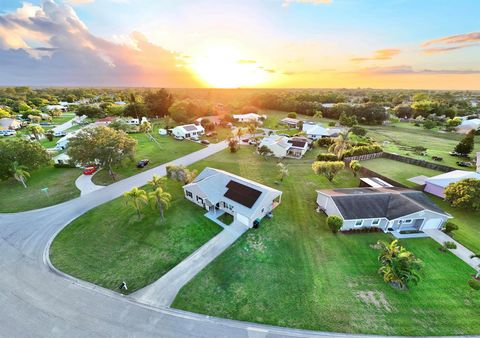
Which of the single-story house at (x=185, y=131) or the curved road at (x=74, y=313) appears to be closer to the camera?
the curved road at (x=74, y=313)

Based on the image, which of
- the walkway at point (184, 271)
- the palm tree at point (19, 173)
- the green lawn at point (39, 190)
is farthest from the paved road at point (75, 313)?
the palm tree at point (19, 173)

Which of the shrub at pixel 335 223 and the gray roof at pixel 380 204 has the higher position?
the gray roof at pixel 380 204

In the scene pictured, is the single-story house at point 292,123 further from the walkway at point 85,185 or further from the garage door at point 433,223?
the walkway at point 85,185

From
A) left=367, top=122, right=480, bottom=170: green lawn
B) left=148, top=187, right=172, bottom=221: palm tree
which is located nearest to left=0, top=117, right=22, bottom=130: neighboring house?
left=148, top=187, right=172, bottom=221: palm tree

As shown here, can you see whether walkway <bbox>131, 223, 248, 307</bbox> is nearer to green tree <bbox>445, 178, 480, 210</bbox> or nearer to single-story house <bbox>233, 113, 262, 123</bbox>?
green tree <bbox>445, 178, 480, 210</bbox>

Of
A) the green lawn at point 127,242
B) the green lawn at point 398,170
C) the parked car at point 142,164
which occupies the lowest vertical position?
the green lawn at point 127,242

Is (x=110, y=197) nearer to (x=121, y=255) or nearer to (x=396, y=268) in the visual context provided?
(x=121, y=255)

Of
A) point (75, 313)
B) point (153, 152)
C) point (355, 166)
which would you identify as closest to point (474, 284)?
point (355, 166)

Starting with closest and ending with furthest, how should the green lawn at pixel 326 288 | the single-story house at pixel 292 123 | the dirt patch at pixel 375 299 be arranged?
the green lawn at pixel 326 288, the dirt patch at pixel 375 299, the single-story house at pixel 292 123
